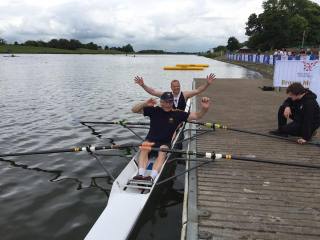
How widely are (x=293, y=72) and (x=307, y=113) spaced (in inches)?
470

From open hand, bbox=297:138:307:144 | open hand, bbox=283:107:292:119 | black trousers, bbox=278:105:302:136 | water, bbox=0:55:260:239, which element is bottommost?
water, bbox=0:55:260:239

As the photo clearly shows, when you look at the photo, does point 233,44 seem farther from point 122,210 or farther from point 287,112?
point 122,210

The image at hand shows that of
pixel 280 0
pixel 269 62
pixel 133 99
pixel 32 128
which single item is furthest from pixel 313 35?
pixel 32 128

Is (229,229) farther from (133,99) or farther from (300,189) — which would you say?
(133,99)

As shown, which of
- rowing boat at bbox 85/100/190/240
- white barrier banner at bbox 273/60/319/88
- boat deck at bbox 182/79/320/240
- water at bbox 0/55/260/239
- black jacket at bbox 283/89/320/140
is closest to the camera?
boat deck at bbox 182/79/320/240

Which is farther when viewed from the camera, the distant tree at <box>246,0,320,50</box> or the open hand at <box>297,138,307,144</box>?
the distant tree at <box>246,0,320,50</box>

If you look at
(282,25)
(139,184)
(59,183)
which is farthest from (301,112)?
(282,25)

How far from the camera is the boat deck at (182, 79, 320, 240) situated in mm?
5320

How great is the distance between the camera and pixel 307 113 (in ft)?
31.0

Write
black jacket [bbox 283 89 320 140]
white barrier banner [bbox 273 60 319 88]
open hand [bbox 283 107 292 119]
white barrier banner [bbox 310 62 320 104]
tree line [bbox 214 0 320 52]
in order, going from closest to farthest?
black jacket [bbox 283 89 320 140] < open hand [bbox 283 107 292 119] < white barrier banner [bbox 310 62 320 104] < white barrier banner [bbox 273 60 319 88] < tree line [bbox 214 0 320 52]

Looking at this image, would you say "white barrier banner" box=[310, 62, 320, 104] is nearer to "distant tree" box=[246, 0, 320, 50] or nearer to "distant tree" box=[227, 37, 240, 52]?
"distant tree" box=[246, 0, 320, 50]

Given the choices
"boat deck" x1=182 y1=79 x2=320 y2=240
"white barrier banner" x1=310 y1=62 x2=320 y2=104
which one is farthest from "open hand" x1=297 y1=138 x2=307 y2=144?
"white barrier banner" x1=310 y1=62 x2=320 y2=104

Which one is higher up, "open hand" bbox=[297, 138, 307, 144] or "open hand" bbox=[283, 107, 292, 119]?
"open hand" bbox=[283, 107, 292, 119]

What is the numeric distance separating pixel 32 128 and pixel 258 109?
397 inches
